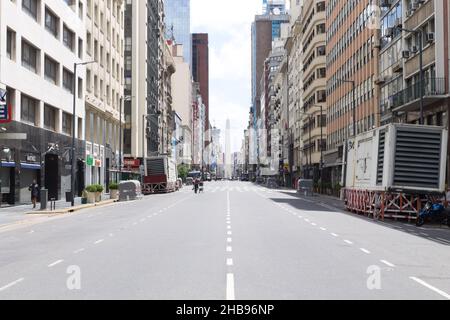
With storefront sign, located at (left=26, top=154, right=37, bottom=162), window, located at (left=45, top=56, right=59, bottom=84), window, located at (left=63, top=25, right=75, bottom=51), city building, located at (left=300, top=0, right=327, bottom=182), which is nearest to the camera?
storefront sign, located at (left=26, top=154, right=37, bottom=162)

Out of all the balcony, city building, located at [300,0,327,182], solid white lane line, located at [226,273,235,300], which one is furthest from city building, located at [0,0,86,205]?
city building, located at [300,0,327,182]

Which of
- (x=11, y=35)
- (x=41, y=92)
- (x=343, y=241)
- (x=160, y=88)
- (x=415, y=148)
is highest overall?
(x=160, y=88)

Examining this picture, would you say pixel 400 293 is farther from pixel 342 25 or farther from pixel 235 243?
pixel 342 25

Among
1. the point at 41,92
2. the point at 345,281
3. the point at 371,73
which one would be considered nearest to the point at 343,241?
the point at 345,281

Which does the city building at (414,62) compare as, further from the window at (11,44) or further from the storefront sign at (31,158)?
the storefront sign at (31,158)

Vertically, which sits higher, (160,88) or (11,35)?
(160,88)

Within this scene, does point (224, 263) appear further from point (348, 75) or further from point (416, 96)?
point (348, 75)

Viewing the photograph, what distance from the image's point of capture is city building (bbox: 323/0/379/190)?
5775 centimetres

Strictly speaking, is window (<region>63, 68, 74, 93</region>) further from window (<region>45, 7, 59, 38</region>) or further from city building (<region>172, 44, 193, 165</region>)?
city building (<region>172, 44, 193, 165</region>)

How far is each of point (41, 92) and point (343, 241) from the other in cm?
3211

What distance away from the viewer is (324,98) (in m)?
88.8

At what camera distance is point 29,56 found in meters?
41.9

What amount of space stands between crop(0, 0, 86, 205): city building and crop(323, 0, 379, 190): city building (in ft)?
79.4

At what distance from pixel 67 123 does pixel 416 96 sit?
95.9ft
